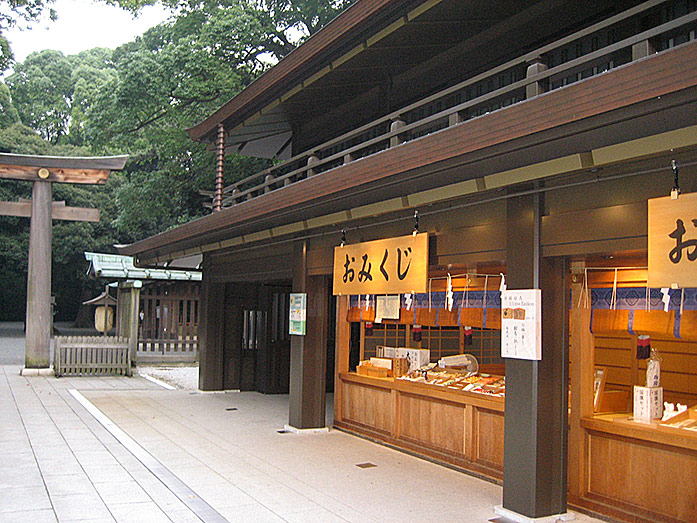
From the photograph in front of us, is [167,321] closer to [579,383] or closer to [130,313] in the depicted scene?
[130,313]

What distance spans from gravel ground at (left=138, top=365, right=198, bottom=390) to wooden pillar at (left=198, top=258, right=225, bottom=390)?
1.45 m

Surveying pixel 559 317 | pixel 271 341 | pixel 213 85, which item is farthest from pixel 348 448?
pixel 213 85

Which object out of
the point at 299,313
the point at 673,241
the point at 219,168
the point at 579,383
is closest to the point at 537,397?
the point at 579,383

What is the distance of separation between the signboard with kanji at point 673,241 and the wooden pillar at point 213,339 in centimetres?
1228

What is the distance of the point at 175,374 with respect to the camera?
2067 cm

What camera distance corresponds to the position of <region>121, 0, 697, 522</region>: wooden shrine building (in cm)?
529

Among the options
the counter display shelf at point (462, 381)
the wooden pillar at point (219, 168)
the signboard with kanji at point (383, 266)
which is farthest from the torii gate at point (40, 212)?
the counter display shelf at point (462, 381)

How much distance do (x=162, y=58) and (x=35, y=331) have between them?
469 inches

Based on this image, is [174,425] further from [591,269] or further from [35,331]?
[35,331]

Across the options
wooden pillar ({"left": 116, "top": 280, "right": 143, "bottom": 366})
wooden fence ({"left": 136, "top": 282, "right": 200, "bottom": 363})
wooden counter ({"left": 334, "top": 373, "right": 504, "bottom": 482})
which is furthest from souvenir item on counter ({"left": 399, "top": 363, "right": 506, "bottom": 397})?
wooden fence ({"left": 136, "top": 282, "right": 200, "bottom": 363})

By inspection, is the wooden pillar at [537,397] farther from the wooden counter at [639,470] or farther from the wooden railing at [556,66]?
the wooden railing at [556,66]

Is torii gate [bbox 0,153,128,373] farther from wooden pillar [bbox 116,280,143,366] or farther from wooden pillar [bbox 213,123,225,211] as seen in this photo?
wooden pillar [bbox 213,123,225,211]

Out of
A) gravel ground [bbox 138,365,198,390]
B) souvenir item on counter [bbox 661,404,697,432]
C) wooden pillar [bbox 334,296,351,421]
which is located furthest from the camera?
gravel ground [bbox 138,365,198,390]

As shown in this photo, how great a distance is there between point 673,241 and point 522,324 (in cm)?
191
